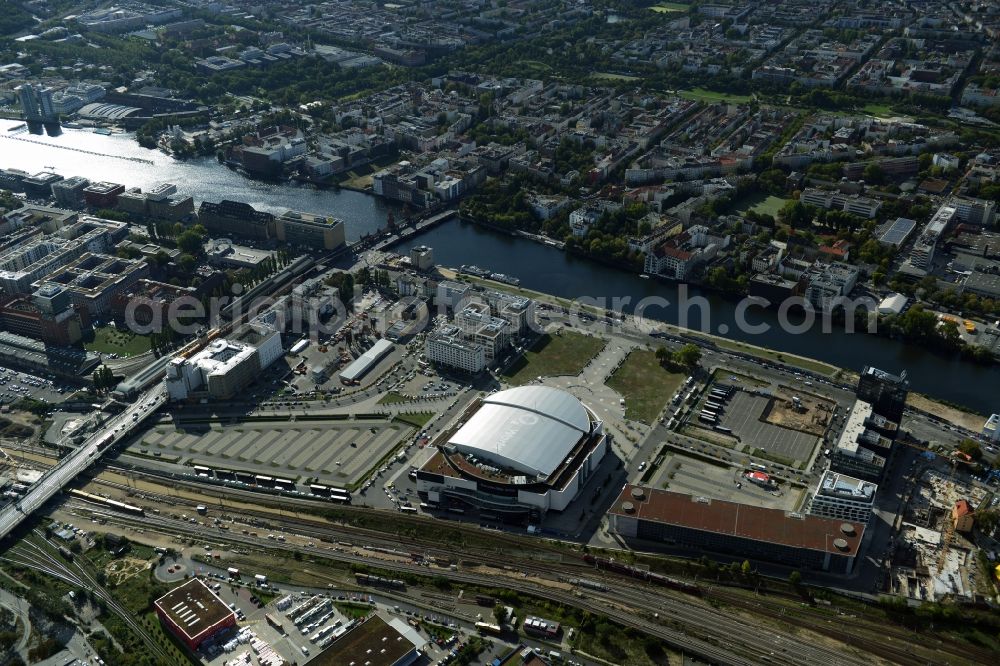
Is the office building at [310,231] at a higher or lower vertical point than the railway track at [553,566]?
higher

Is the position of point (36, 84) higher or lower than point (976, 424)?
higher

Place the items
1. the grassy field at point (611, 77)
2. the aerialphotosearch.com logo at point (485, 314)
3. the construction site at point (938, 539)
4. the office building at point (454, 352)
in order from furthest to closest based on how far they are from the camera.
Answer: the grassy field at point (611, 77)
the aerialphotosearch.com logo at point (485, 314)
the office building at point (454, 352)
the construction site at point (938, 539)

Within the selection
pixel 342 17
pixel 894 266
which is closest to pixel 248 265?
pixel 894 266

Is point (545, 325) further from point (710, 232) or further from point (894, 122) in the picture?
point (894, 122)

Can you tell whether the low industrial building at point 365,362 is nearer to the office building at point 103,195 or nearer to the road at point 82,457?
the road at point 82,457

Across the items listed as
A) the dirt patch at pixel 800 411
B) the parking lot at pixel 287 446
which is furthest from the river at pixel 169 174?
the dirt patch at pixel 800 411

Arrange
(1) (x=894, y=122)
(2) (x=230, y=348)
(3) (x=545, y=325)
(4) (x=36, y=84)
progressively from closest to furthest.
Answer: 1. (2) (x=230, y=348)
2. (3) (x=545, y=325)
3. (1) (x=894, y=122)
4. (4) (x=36, y=84)
